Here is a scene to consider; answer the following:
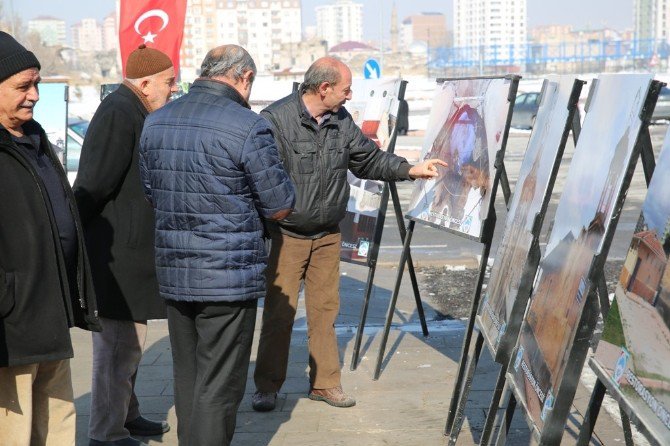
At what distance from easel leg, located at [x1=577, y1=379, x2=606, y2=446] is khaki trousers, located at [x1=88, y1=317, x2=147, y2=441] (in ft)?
7.50

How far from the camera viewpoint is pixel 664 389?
2414 mm

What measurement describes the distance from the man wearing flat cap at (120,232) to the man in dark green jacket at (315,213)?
2.94 ft

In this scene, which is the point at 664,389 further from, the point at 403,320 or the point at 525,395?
the point at 403,320

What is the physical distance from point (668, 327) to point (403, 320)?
5.19 metres

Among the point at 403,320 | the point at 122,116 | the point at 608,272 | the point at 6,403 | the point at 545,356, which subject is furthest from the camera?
the point at 608,272

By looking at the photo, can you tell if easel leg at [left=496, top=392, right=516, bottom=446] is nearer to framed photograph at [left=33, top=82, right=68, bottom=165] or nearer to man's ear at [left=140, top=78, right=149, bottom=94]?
man's ear at [left=140, top=78, right=149, bottom=94]

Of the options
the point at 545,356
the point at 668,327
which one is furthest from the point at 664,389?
the point at 545,356

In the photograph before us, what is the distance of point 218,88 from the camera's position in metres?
3.97

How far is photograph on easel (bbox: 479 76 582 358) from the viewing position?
367cm

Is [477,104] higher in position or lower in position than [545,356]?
higher

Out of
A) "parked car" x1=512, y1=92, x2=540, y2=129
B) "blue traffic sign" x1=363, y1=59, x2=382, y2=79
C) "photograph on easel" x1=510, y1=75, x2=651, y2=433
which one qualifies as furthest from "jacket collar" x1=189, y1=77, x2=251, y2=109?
"parked car" x1=512, y1=92, x2=540, y2=129

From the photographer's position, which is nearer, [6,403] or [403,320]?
[6,403]

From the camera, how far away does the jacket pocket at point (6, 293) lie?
10.8 ft

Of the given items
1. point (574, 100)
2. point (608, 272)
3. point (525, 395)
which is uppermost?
point (574, 100)
